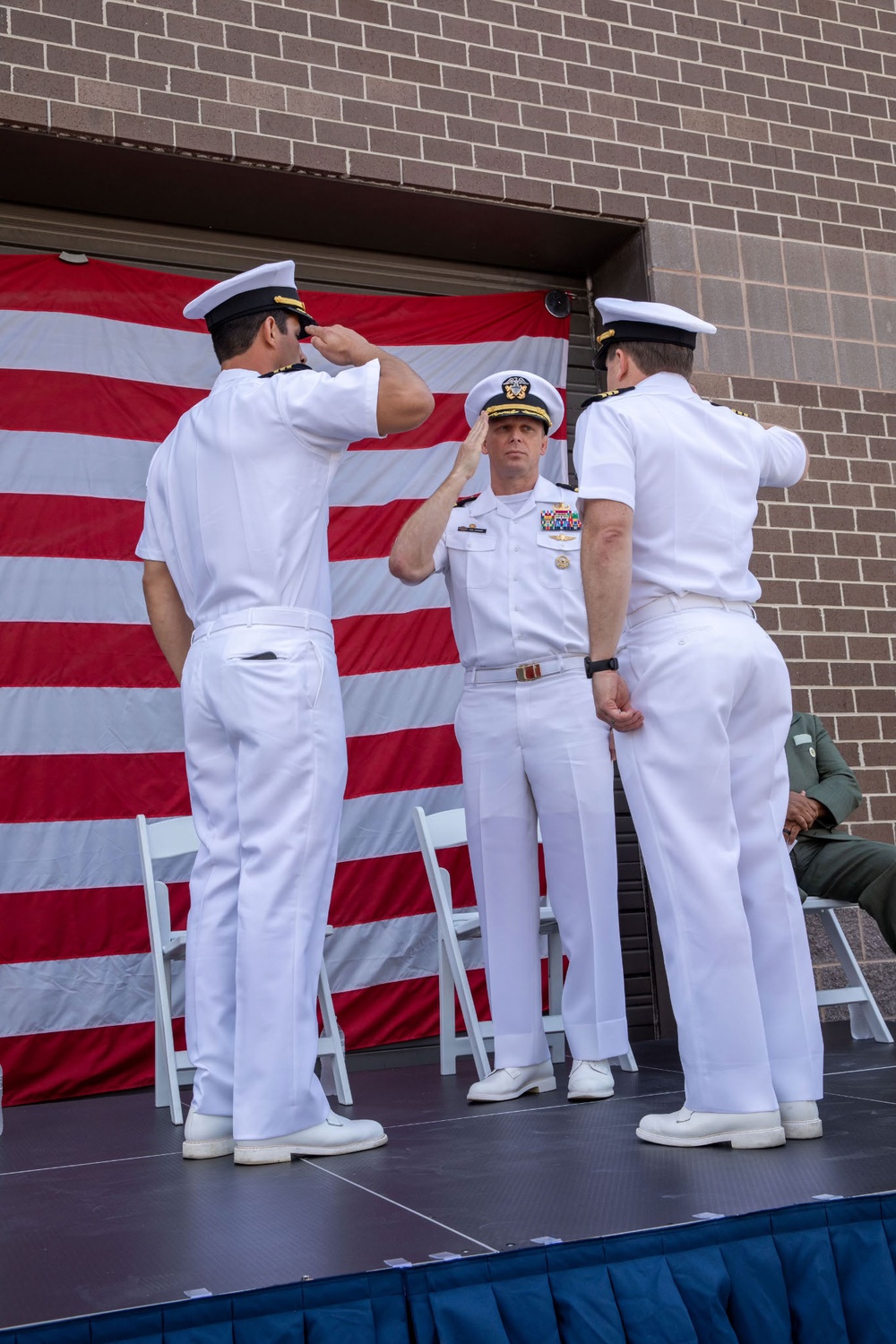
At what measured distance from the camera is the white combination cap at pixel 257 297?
3016mm

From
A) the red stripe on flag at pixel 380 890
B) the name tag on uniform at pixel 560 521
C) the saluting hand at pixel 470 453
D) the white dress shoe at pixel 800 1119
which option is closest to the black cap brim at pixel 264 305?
the saluting hand at pixel 470 453

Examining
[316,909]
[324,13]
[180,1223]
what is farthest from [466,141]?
[180,1223]

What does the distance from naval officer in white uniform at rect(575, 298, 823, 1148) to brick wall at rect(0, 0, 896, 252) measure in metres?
2.63

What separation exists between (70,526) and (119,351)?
0.68 meters

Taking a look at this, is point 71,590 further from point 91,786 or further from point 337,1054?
point 337,1054

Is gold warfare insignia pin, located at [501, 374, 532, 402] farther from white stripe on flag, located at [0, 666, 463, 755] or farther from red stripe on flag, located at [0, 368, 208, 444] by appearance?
red stripe on flag, located at [0, 368, 208, 444]

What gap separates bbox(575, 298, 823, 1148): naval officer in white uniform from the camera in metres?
2.55

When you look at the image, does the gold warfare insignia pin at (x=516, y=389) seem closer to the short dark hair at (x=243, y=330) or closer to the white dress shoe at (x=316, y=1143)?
the short dark hair at (x=243, y=330)

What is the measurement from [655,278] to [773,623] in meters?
1.49

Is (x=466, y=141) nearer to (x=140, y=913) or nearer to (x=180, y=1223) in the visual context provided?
(x=140, y=913)

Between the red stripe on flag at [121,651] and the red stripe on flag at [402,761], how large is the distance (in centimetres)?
26

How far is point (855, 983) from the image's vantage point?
4578mm

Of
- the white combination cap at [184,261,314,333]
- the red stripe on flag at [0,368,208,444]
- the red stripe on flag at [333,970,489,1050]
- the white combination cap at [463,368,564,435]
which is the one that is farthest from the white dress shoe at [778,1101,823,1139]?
the red stripe on flag at [0,368,208,444]

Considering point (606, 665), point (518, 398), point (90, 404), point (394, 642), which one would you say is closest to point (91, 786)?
point (394, 642)
